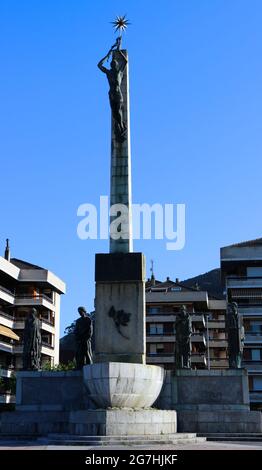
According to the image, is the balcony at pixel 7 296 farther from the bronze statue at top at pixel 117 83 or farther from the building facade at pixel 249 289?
the bronze statue at top at pixel 117 83

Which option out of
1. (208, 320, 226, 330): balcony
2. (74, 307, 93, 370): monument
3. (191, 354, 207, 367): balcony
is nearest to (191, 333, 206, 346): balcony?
(191, 354, 207, 367): balcony

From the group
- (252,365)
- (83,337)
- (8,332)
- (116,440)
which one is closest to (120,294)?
(83,337)

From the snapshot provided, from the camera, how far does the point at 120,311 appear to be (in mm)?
20500

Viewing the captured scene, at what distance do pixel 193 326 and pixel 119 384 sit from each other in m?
47.3

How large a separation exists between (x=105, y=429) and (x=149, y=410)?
1859 millimetres

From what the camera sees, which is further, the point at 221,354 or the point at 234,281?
the point at 221,354

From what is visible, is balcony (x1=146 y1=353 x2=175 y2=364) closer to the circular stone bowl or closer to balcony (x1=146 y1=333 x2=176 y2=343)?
balcony (x1=146 y1=333 x2=176 y2=343)

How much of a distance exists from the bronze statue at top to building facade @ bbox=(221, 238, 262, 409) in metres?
37.0

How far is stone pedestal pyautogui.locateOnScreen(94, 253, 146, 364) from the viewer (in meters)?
20.3

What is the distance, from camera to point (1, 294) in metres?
55.6
